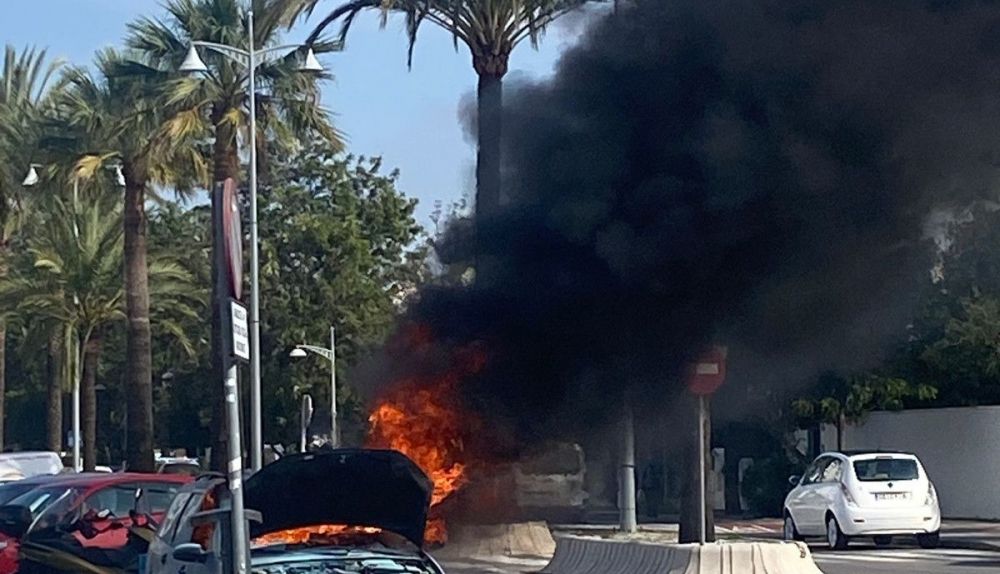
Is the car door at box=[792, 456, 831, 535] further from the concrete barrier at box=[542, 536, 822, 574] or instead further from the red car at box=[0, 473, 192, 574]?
the red car at box=[0, 473, 192, 574]

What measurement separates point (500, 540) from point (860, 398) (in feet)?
40.9

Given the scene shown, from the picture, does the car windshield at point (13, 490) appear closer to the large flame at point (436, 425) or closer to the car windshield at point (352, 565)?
the large flame at point (436, 425)

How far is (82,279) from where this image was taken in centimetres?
3853

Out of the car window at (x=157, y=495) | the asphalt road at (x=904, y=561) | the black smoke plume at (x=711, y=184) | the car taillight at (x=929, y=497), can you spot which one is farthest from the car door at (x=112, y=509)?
the car taillight at (x=929, y=497)

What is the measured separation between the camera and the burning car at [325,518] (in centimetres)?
936

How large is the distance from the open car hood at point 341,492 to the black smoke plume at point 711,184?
13.1 ft

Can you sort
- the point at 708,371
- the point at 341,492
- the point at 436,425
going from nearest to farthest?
the point at 341,492
the point at 436,425
the point at 708,371

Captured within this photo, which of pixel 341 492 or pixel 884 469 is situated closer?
pixel 341 492

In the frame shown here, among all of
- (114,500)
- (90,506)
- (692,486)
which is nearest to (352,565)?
(90,506)

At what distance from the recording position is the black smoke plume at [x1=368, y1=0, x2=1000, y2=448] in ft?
43.4

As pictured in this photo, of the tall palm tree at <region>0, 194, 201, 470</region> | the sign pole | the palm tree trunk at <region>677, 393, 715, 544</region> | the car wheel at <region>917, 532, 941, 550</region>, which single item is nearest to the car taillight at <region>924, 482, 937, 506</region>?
the car wheel at <region>917, 532, 941, 550</region>

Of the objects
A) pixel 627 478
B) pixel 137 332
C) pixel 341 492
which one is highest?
pixel 137 332

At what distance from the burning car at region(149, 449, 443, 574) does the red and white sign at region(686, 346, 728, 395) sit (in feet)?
18.1

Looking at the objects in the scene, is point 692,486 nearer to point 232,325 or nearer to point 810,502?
point 810,502
